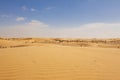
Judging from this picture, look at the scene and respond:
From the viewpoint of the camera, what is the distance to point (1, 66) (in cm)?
460

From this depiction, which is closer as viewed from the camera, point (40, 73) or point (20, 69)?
point (40, 73)

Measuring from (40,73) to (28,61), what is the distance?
1.15 meters

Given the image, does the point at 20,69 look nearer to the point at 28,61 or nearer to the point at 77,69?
the point at 28,61

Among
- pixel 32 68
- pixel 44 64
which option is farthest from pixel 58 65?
pixel 32 68

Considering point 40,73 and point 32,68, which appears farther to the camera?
point 32,68

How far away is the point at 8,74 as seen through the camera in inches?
158

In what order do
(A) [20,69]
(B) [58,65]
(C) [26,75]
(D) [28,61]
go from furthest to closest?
(D) [28,61] < (B) [58,65] < (A) [20,69] < (C) [26,75]

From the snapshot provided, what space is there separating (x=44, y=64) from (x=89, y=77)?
1.45 metres

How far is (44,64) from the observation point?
15.8 feet

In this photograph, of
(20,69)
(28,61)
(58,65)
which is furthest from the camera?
(28,61)

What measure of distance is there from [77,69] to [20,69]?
4.83ft

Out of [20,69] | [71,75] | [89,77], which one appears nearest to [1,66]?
[20,69]

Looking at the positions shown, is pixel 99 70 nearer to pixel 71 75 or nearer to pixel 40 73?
pixel 71 75

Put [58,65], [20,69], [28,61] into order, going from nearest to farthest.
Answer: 1. [20,69]
2. [58,65]
3. [28,61]
